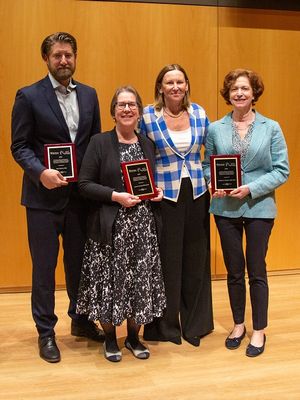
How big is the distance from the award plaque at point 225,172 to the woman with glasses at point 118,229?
33 centimetres

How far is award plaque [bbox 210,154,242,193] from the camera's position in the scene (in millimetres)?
3025

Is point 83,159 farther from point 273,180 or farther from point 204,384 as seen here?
point 204,384

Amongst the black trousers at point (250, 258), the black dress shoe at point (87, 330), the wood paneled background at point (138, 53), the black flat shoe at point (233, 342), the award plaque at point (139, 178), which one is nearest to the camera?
the award plaque at point (139, 178)

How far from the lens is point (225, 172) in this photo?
3.04 m

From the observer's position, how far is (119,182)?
9.70 feet

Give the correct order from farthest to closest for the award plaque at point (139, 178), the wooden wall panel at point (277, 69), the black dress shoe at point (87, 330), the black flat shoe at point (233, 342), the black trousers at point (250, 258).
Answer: the wooden wall panel at point (277, 69) → the black dress shoe at point (87, 330) → the black flat shoe at point (233, 342) → the black trousers at point (250, 258) → the award plaque at point (139, 178)

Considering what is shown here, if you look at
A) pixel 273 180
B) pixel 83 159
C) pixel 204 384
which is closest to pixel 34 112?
pixel 83 159

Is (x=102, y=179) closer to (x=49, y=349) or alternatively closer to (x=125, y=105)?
(x=125, y=105)

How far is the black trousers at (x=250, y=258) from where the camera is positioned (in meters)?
3.13

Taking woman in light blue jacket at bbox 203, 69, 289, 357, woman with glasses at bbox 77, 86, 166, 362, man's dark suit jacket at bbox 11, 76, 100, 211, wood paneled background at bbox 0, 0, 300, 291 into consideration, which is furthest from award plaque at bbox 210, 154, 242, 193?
wood paneled background at bbox 0, 0, 300, 291

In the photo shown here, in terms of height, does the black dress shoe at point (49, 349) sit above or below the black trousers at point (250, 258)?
below

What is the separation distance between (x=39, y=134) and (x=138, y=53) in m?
1.66

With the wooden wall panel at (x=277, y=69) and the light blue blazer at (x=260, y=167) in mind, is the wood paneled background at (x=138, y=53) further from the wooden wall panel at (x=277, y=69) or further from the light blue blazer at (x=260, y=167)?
the light blue blazer at (x=260, y=167)

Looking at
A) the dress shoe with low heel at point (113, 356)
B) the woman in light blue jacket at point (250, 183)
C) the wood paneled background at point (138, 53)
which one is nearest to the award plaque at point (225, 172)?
the woman in light blue jacket at point (250, 183)
